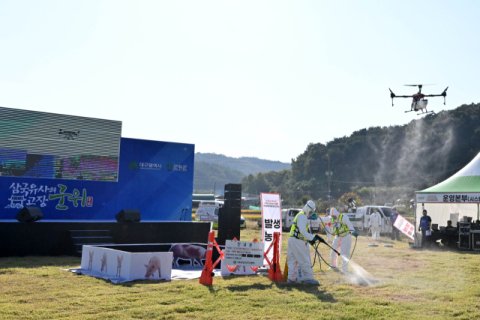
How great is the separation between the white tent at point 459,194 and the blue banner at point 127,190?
1136 centimetres

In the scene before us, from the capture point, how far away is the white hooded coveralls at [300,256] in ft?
35.4

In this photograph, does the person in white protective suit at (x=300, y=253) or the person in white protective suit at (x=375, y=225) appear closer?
the person in white protective suit at (x=300, y=253)

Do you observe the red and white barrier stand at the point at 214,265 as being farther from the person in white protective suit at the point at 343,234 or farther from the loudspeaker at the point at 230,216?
the loudspeaker at the point at 230,216

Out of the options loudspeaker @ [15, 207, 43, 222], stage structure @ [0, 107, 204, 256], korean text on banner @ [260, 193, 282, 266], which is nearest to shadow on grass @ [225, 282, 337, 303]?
korean text on banner @ [260, 193, 282, 266]

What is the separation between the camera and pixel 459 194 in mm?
19891

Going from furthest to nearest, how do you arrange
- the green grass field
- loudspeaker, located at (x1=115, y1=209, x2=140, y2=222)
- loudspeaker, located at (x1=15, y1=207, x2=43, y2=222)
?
loudspeaker, located at (x1=115, y1=209, x2=140, y2=222), loudspeaker, located at (x1=15, y1=207, x2=43, y2=222), the green grass field

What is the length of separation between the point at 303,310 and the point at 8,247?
11325 millimetres

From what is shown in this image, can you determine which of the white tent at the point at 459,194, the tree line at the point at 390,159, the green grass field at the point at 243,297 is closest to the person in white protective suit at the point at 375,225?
the white tent at the point at 459,194

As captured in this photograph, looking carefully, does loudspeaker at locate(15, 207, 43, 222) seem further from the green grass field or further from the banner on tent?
the banner on tent

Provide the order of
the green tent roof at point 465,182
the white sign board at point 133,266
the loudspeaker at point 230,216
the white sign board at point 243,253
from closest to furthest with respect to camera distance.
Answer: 1. the white sign board at point 133,266
2. the white sign board at point 243,253
3. the loudspeaker at point 230,216
4. the green tent roof at point 465,182

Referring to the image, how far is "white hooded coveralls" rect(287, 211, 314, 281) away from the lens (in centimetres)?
1080

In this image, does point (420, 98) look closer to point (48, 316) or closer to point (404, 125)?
point (48, 316)

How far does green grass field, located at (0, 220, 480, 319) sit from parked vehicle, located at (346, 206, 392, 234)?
1471cm

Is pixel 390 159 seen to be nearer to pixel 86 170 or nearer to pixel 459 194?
pixel 459 194
